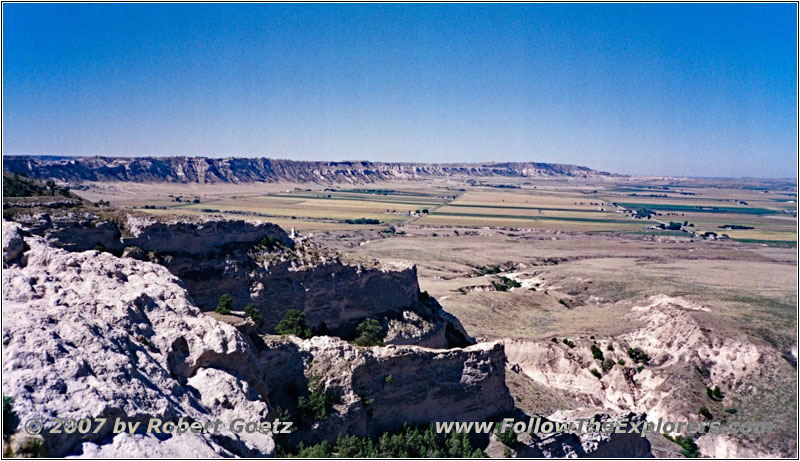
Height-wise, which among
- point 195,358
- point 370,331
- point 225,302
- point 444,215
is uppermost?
point 195,358

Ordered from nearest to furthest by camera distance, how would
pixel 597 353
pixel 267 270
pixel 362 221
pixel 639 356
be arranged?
pixel 267 270 → pixel 597 353 → pixel 639 356 → pixel 362 221

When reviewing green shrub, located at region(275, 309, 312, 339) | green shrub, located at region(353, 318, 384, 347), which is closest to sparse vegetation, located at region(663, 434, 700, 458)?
green shrub, located at region(353, 318, 384, 347)

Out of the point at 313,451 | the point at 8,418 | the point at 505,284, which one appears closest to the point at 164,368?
the point at 8,418

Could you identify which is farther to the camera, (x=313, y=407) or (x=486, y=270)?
(x=486, y=270)

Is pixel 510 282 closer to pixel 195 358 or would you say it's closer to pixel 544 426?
pixel 544 426

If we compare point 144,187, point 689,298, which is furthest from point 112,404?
point 144,187

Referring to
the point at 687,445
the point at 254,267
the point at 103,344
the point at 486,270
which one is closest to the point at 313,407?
the point at 103,344

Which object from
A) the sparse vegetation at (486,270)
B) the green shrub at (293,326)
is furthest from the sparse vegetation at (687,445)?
the sparse vegetation at (486,270)

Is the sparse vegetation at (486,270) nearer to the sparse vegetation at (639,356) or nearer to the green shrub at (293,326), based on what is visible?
the sparse vegetation at (639,356)

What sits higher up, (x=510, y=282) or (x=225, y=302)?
(x=225, y=302)

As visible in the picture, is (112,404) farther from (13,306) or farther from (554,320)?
(554,320)

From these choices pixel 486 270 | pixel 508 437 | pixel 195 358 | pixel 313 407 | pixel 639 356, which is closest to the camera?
pixel 195 358
